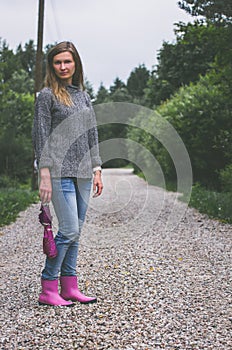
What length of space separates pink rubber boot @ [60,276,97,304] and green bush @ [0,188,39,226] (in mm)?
5119

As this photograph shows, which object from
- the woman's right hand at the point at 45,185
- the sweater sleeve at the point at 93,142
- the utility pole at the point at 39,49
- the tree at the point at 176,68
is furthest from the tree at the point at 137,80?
the woman's right hand at the point at 45,185

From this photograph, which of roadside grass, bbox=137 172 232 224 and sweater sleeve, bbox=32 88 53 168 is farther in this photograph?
roadside grass, bbox=137 172 232 224

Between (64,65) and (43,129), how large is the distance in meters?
0.51

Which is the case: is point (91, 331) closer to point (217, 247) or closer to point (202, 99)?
point (217, 247)

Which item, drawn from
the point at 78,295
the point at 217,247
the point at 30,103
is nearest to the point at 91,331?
the point at 78,295

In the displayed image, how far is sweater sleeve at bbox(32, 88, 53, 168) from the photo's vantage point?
11.6 ft

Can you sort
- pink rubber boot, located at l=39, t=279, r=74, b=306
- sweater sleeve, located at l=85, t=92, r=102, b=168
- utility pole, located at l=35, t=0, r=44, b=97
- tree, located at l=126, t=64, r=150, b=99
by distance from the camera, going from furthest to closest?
tree, located at l=126, t=64, r=150, b=99 → utility pole, located at l=35, t=0, r=44, b=97 → sweater sleeve, located at l=85, t=92, r=102, b=168 → pink rubber boot, located at l=39, t=279, r=74, b=306

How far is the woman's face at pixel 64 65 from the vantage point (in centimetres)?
370

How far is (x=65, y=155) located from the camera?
11.9 ft

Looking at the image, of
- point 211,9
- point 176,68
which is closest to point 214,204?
point 211,9

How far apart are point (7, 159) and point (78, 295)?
1485cm

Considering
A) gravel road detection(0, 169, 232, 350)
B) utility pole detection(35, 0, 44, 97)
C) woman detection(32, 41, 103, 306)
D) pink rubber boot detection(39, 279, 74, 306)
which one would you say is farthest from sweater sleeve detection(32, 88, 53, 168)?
utility pole detection(35, 0, 44, 97)

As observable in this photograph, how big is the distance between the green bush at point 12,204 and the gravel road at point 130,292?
1.47 metres

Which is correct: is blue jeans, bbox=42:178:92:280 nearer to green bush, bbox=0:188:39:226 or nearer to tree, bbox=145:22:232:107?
green bush, bbox=0:188:39:226
